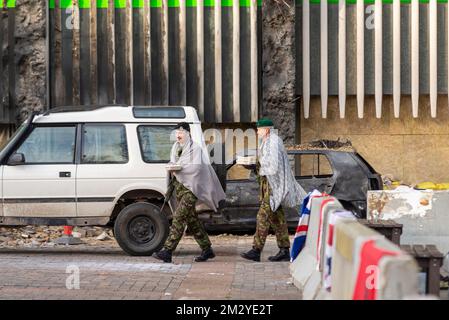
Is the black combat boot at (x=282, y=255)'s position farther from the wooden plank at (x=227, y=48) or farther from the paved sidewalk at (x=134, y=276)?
the wooden plank at (x=227, y=48)

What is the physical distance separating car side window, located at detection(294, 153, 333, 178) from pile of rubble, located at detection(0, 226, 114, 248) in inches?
134

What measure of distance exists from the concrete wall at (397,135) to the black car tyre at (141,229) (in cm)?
584

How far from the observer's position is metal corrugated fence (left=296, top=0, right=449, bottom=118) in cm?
1711

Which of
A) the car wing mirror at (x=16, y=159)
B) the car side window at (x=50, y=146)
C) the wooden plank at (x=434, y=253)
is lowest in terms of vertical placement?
the wooden plank at (x=434, y=253)

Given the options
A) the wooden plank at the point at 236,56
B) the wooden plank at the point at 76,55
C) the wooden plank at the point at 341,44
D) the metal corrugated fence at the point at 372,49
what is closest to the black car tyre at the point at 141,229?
the wooden plank at the point at 236,56

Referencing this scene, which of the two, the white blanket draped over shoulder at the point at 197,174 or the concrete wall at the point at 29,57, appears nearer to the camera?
the white blanket draped over shoulder at the point at 197,174

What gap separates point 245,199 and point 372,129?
13.7ft

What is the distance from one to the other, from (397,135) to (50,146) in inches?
297

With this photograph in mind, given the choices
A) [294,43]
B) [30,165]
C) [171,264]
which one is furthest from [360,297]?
[294,43]

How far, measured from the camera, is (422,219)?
1065cm

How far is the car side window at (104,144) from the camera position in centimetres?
1245

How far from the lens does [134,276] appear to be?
10320 mm

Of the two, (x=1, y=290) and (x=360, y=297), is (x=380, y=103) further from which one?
(x=360, y=297)

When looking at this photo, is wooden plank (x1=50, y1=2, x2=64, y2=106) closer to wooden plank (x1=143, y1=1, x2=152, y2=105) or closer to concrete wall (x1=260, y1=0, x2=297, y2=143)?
wooden plank (x1=143, y1=1, x2=152, y2=105)
